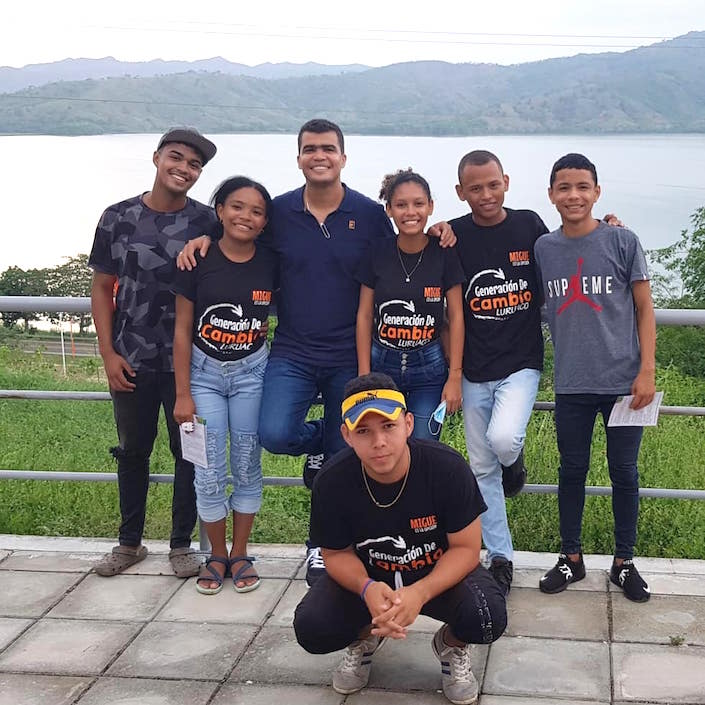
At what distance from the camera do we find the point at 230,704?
3.03 meters

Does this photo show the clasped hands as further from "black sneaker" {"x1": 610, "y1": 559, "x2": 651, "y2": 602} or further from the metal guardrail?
the metal guardrail

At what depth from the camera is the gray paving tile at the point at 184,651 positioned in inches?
128

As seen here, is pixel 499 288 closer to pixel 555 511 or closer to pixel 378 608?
pixel 378 608

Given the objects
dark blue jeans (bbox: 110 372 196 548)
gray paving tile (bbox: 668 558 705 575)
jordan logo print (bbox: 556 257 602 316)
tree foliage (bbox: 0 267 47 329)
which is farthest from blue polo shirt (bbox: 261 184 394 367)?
tree foliage (bbox: 0 267 47 329)

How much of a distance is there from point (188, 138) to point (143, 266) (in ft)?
1.77

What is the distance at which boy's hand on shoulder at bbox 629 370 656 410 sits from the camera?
3455 mm

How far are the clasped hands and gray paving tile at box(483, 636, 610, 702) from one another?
48 cm

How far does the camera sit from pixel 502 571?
12.3ft

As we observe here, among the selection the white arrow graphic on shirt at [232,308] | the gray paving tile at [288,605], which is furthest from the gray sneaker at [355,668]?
the white arrow graphic on shirt at [232,308]

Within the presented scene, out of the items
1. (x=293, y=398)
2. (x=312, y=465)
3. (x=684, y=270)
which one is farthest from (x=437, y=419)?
(x=684, y=270)

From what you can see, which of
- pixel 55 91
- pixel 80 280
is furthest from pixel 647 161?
pixel 80 280

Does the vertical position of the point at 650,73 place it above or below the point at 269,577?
above

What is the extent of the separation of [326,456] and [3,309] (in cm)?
148

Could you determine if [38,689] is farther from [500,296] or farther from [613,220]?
[613,220]
